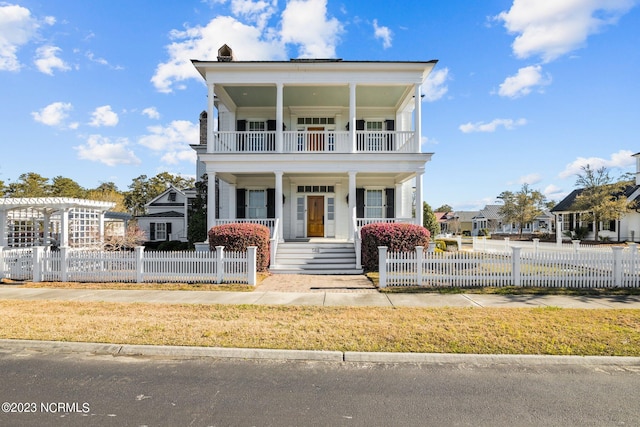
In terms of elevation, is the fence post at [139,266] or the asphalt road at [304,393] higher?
the fence post at [139,266]

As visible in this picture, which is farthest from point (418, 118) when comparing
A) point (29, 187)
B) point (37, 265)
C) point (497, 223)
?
point (497, 223)

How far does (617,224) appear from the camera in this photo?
30.5 meters

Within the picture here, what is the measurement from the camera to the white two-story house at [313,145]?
575 inches

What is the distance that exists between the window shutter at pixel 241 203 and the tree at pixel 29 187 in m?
32.3

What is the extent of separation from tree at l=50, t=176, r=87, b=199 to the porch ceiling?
43.0 meters

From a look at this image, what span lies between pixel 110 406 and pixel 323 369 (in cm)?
253

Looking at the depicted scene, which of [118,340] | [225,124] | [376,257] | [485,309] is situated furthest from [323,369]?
[225,124]

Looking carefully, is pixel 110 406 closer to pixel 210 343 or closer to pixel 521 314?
pixel 210 343

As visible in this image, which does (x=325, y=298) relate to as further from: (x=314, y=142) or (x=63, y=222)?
(x=63, y=222)

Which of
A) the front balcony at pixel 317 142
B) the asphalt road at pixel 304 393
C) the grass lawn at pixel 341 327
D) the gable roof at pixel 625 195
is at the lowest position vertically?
the asphalt road at pixel 304 393

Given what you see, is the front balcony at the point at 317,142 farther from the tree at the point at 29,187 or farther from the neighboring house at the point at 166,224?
the tree at the point at 29,187

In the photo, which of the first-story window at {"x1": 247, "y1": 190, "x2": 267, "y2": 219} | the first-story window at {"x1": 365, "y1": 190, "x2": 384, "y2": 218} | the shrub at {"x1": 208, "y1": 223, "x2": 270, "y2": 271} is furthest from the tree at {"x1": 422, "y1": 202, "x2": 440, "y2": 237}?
the shrub at {"x1": 208, "y1": 223, "x2": 270, "y2": 271}

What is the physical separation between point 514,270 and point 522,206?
38.4m

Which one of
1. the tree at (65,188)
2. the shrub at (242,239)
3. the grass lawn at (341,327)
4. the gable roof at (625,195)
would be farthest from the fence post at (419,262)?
the tree at (65,188)
